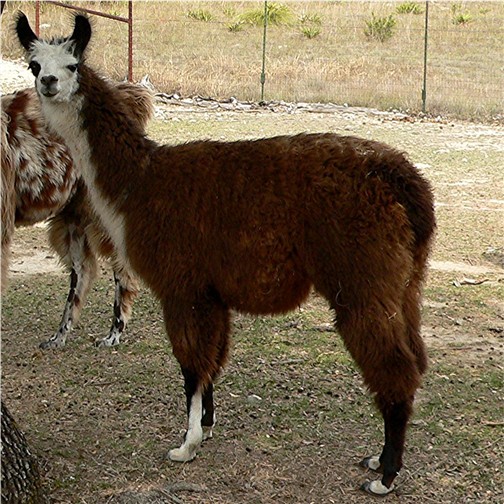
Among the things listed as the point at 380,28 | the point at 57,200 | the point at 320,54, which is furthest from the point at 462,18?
the point at 57,200

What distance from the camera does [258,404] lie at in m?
4.79

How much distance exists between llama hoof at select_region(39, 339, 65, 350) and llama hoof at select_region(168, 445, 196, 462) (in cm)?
186

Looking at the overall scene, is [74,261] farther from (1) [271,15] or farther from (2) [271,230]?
(1) [271,15]

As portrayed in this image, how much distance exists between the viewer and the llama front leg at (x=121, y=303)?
227 inches

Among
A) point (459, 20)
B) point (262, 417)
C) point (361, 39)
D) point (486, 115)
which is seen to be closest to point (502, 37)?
point (459, 20)

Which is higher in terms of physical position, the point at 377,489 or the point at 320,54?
the point at 320,54

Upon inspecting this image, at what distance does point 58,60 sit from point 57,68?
49 mm

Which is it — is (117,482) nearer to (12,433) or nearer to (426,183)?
(12,433)

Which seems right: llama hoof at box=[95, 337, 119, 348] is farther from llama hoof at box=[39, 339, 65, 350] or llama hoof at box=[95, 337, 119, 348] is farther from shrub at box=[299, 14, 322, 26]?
shrub at box=[299, 14, 322, 26]

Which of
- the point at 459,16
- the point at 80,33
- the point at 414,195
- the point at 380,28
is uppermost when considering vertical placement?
the point at 459,16

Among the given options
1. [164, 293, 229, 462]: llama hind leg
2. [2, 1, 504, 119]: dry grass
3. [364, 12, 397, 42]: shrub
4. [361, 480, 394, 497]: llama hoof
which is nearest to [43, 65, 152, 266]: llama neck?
[164, 293, 229, 462]: llama hind leg

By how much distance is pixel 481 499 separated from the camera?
12.8 feet

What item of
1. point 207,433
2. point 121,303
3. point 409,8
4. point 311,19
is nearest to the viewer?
point 207,433

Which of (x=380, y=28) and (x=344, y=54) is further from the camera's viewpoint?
(x=380, y=28)
